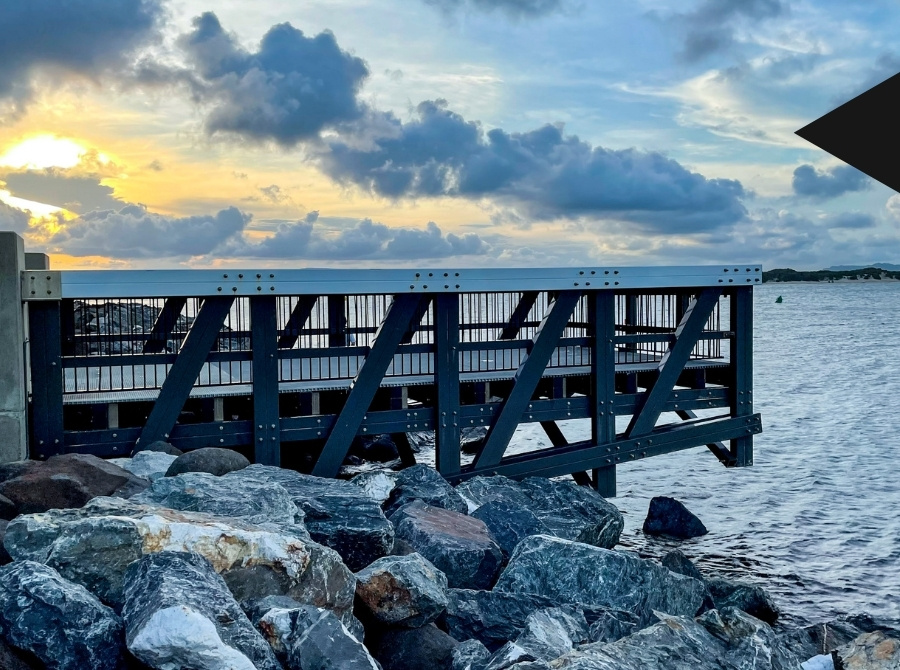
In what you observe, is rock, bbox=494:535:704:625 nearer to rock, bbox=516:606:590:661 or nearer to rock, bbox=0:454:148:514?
rock, bbox=516:606:590:661

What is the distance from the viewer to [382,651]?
257 inches

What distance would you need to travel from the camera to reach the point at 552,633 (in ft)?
21.5

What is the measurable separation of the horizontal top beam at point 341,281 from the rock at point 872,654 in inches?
226

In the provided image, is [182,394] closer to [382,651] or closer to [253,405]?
[253,405]

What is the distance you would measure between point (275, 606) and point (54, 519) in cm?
188

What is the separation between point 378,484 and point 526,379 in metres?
2.90

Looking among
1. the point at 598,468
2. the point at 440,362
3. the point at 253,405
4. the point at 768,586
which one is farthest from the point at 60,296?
the point at 768,586

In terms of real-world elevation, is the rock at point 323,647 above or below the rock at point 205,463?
below

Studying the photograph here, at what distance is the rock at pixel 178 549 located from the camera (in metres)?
5.82

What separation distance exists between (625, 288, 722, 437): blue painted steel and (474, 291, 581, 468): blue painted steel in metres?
1.83

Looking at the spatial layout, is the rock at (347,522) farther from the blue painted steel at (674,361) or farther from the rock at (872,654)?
the blue painted steel at (674,361)

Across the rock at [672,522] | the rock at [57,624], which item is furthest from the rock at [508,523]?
the rock at [57,624]

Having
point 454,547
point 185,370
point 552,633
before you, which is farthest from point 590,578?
point 185,370

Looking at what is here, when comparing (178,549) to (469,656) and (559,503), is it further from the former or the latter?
(559,503)
